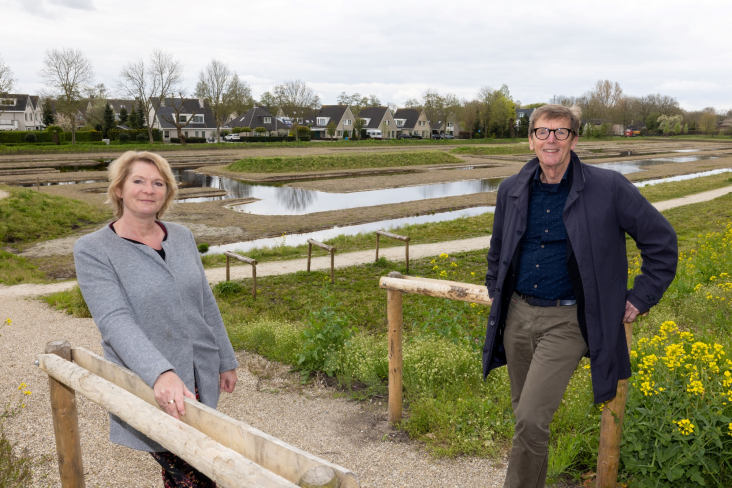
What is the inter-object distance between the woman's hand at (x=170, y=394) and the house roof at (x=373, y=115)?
101m

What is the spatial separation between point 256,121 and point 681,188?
73726 mm

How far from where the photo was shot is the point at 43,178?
3322cm

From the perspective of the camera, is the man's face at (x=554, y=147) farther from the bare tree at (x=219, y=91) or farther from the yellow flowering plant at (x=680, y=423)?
the bare tree at (x=219, y=91)

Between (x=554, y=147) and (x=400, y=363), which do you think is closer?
(x=554, y=147)

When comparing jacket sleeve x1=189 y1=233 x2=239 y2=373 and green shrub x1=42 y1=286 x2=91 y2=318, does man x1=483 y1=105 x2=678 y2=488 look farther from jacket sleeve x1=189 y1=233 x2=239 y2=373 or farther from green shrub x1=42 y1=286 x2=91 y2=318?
green shrub x1=42 y1=286 x2=91 y2=318

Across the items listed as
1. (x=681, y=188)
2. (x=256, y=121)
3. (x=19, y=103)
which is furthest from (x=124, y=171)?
(x=19, y=103)

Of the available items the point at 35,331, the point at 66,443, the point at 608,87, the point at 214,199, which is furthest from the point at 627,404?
the point at 608,87

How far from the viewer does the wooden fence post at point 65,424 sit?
116 inches

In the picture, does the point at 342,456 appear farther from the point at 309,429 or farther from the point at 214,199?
the point at 214,199

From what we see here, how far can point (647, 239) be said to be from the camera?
280 cm

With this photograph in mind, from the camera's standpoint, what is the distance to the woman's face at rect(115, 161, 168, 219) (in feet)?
8.63

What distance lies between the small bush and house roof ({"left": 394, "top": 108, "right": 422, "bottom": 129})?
3917 inches

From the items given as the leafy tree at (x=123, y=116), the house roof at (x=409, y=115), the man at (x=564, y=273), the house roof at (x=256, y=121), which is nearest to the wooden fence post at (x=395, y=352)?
the man at (x=564, y=273)

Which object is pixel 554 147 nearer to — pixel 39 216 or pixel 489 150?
pixel 39 216
